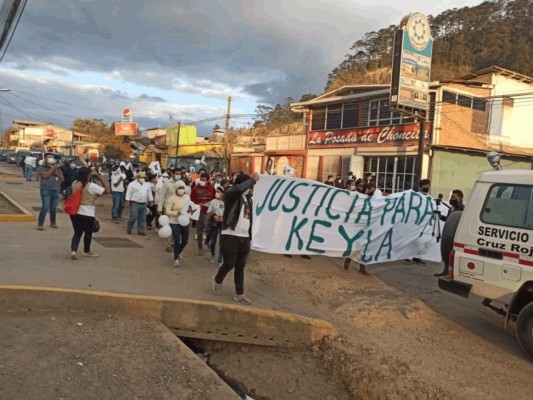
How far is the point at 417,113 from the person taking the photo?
798 inches

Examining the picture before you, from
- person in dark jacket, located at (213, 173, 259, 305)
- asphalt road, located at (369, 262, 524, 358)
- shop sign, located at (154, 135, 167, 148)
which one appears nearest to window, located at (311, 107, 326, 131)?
asphalt road, located at (369, 262, 524, 358)

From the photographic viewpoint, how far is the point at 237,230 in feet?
19.3

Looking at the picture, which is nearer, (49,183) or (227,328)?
(227,328)

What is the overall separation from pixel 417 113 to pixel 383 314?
15858 mm

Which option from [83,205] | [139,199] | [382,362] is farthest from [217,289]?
[139,199]

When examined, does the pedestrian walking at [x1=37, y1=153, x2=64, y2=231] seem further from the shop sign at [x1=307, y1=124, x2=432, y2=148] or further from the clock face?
the shop sign at [x1=307, y1=124, x2=432, y2=148]

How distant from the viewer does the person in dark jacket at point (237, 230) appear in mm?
5832

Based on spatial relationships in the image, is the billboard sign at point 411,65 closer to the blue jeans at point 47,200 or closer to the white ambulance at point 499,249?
the blue jeans at point 47,200

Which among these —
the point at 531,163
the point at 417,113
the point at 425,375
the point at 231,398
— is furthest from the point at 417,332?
the point at 531,163

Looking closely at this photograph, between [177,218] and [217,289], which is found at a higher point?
[177,218]

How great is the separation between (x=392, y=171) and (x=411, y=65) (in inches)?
228

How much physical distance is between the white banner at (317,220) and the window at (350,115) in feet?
59.8

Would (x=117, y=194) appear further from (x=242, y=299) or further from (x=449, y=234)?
(x=449, y=234)

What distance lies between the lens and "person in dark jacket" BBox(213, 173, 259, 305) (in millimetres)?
5832
